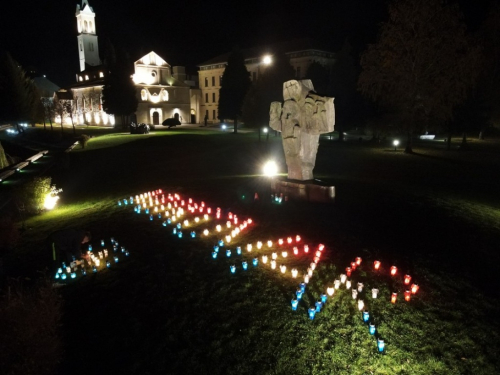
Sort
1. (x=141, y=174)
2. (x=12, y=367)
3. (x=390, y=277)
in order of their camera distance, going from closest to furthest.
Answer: (x=12, y=367)
(x=390, y=277)
(x=141, y=174)

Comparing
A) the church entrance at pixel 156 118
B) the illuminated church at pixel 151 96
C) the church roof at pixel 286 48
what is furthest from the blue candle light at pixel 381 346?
the church entrance at pixel 156 118

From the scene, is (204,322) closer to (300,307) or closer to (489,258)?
(300,307)

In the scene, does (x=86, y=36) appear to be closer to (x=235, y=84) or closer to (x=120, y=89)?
(x=120, y=89)

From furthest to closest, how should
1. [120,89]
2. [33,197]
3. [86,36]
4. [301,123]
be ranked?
[86,36] < [120,89] < [33,197] < [301,123]

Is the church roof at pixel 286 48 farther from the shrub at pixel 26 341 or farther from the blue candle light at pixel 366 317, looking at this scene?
the shrub at pixel 26 341

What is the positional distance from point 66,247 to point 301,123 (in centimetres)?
850

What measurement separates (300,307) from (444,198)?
32.9 ft

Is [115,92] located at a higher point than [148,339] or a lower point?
higher

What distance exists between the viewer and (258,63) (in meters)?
64.2

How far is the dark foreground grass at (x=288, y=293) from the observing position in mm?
5691

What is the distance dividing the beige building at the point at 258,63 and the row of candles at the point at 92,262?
43782mm

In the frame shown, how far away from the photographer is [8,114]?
185 feet

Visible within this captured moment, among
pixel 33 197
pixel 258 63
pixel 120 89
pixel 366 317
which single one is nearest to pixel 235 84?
pixel 120 89

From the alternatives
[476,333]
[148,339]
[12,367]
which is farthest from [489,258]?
[12,367]
